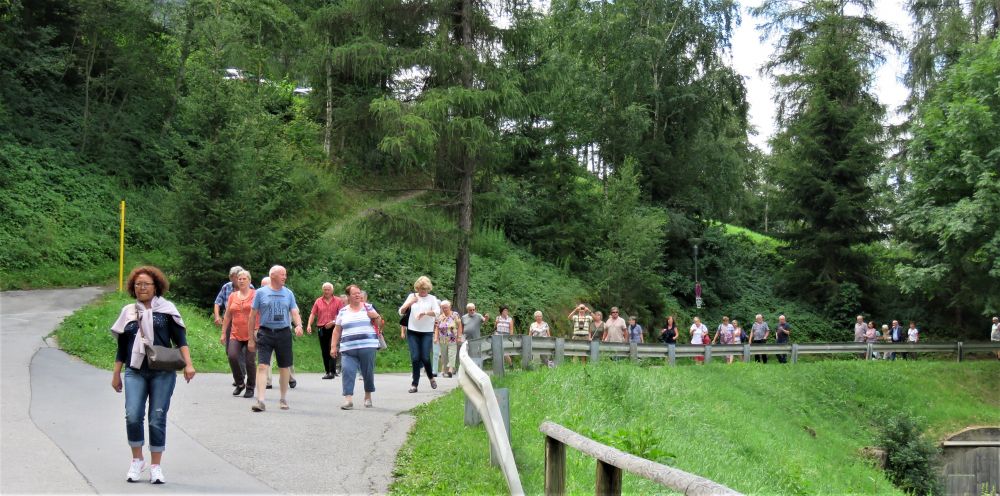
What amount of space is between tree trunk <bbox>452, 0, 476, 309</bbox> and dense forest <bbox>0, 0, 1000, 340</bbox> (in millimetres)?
97

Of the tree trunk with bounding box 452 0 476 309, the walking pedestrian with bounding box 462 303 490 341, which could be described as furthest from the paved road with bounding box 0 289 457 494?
the tree trunk with bounding box 452 0 476 309

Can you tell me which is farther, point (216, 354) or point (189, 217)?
point (189, 217)

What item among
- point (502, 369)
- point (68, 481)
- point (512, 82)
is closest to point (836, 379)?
point (512, 82)

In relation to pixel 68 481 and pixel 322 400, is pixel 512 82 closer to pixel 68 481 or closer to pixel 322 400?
pixel 322 400

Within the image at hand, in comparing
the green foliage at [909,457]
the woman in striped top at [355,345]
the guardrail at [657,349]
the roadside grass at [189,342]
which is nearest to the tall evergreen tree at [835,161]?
the guardrail at [657,349]

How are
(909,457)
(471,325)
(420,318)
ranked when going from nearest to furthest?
(420,318) → (471,325) → (909,457)

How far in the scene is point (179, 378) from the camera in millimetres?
16156

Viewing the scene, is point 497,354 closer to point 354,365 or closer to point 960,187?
point 354,365

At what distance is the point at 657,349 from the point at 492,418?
17.2 metres

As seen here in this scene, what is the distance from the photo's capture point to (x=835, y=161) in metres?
45.9

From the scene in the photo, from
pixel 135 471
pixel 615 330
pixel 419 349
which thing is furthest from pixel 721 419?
pixel 135 471

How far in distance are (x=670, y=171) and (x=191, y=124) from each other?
27.1 meters

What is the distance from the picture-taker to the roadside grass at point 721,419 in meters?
9.05

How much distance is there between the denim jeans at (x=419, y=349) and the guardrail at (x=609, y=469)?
336 inches
